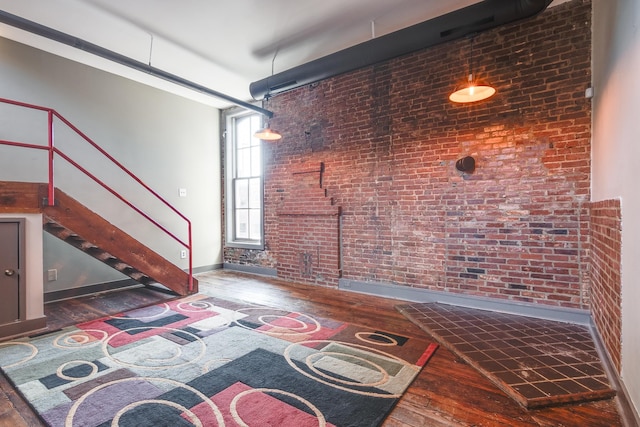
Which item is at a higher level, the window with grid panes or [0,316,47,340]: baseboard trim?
the window with grid panes

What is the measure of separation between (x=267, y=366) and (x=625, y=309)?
2533mm

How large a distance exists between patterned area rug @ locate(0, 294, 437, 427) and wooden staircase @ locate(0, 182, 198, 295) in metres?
0.82

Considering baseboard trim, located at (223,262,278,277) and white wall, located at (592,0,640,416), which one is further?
baseboard trim, located at (223,262,278,277)

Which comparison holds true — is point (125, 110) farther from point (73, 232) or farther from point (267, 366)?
point (267, 366)

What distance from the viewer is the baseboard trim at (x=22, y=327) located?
2.95 metres

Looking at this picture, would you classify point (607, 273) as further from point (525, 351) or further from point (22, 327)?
point (22, 327)

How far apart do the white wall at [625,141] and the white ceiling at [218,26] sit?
1601 millimetres

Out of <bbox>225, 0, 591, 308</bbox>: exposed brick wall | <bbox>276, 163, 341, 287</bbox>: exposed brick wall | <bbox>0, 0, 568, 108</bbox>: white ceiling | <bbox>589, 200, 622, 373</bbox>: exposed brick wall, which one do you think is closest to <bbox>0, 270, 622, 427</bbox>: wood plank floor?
<bbox>589, 200, 622, 373</bbox>: exposed brick wall

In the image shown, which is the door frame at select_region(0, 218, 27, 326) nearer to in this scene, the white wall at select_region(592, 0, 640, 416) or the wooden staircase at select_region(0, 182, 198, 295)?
the wooden staircase at select_region(0, 182, 198, 295)

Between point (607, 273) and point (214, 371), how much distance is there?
127 inches

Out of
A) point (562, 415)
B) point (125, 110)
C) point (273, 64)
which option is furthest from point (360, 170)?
point (125, 110)

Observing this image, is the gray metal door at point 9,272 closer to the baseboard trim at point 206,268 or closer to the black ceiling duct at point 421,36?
the baseboard trim at point 206,268

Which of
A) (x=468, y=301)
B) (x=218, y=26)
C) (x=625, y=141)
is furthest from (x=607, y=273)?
(x=218, y=26)

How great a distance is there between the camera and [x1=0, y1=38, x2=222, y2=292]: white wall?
13.3ft
